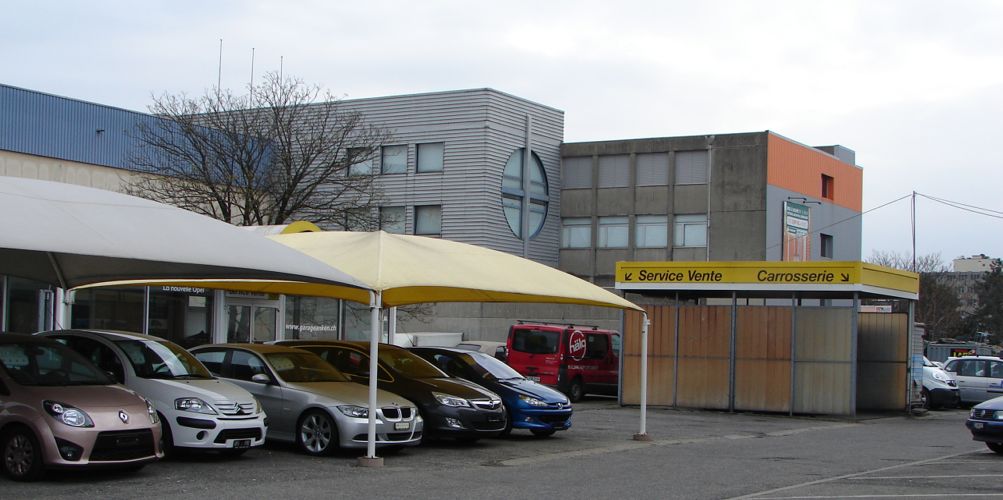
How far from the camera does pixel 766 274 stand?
27.9m

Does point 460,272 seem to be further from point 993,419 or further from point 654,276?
point 654,276

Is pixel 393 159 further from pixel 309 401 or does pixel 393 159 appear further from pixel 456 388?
pixel 309 401

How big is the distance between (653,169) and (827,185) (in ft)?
34.9

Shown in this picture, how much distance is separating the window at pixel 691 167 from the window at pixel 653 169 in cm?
63

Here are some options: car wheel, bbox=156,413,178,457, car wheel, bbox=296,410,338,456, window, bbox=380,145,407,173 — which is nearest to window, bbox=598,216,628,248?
window, bbox=380,145,407,173

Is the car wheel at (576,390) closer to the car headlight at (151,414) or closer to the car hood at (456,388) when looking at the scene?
the car hood at (456,388)

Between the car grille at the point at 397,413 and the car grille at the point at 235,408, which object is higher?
the car grille at the point at 235,408

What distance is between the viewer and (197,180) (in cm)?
3166

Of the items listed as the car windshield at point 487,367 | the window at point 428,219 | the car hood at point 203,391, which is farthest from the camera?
the window at point 428,219

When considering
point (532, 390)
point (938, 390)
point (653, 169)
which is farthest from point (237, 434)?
point (653, 169)

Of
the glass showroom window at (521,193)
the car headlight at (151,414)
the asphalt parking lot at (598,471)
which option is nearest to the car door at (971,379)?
the asphalt parking lot at (598,471)

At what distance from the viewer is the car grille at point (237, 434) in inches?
555

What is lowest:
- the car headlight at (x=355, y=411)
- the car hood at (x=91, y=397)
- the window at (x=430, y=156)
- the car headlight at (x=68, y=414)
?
the car headlight at (x=355, y=411)

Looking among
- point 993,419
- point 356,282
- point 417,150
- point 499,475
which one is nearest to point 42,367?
point 356,282
